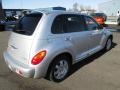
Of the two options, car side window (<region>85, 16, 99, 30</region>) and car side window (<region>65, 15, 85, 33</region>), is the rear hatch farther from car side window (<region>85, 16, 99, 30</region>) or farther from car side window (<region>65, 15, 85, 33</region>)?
car side window (<region>85, 16, 99, 30</region>)

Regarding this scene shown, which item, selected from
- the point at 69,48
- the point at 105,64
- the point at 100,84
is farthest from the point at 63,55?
the point at 105,64

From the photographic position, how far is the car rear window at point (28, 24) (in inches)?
174

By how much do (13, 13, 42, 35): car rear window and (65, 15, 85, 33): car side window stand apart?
34.6 inches

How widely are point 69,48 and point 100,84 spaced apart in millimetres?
1197

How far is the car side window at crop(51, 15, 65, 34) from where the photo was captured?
4.51 meters

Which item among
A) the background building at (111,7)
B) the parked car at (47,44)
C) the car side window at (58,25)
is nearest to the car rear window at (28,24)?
the parked car at (47,44)

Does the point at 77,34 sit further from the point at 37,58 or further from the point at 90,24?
the point at 37,58

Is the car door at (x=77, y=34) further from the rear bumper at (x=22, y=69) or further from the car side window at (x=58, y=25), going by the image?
the rear bumper at (x=22, y=69)

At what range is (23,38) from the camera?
441 cm

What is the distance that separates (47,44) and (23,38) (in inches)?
24.3

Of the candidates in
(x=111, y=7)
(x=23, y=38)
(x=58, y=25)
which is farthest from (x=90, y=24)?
(x=111, y=7)

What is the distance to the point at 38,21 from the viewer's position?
4.39m

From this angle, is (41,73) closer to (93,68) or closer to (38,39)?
(38,39)

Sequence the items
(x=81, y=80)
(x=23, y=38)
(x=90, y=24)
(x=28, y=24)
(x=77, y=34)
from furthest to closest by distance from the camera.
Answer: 1. (x=90, y=24)
2. (x=77, y=34)
3. (x=81, y=80)
4. (x=28, y=24)
5. (x=23, y=38)
